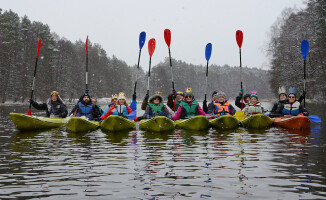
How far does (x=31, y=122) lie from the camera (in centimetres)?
1187

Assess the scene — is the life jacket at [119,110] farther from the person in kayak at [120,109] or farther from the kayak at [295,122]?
the kayak at [295,122]

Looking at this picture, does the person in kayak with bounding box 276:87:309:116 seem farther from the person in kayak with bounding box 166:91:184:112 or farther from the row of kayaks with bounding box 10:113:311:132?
the person in kayak with bounding box 166:91:184:112

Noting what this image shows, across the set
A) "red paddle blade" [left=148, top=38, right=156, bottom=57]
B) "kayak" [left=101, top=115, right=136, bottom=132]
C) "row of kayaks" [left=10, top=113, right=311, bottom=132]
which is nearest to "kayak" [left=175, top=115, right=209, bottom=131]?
"row of kayaks" [left=10, top=113, right=311, bottom=132]

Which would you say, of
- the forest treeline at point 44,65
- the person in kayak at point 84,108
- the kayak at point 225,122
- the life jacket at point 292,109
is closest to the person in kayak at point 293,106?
the life jacket at point 292,109

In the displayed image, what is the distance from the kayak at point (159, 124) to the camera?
11.2 m

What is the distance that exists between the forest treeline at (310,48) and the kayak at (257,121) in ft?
69.1

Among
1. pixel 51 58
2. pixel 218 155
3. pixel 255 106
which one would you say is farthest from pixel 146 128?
pixel 51 58

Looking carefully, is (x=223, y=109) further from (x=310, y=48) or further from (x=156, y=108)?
(x=310, y=48)

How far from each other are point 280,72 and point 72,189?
120 ft

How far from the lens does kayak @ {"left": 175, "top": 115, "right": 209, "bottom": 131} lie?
1147 cm

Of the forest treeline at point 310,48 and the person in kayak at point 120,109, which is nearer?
the person in kayak at point 120,109

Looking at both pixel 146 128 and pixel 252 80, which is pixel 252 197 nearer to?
pixel 146 128

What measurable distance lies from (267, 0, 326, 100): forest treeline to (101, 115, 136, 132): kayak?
24.3 m

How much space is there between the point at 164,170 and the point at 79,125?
6.58 meters
